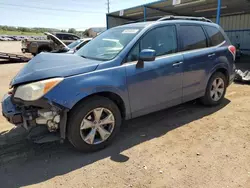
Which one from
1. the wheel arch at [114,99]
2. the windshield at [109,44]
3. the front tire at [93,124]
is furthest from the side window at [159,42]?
the front tire at [93,124]

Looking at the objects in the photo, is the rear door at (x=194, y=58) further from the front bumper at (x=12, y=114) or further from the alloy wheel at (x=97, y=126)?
the front bumper at (x=12, y=114)

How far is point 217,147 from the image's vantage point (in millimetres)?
3328

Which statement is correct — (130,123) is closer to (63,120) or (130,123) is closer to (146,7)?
(63,120)

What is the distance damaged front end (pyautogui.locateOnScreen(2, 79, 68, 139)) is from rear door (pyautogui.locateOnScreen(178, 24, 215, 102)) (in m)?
2.39

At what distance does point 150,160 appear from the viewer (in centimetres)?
305

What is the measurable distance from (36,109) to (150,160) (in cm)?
167

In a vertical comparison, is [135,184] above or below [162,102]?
below

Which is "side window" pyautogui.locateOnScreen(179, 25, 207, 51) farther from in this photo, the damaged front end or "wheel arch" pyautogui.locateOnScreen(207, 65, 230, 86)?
the damaged front end

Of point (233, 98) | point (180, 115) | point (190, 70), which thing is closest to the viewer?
point (190, 70)

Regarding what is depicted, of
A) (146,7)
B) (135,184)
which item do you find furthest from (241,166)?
(146,7)

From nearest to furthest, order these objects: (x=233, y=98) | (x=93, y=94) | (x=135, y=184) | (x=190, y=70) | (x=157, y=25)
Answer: (x=135, y=184)
(x=93, y=94)
(x=157, y=25)
(x=190, y=70)
(x=233, y=98)

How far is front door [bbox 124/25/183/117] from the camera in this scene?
3477 mm

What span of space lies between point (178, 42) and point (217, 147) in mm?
1952

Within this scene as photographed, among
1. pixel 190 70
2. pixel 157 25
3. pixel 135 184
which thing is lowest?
pixel 135 184
